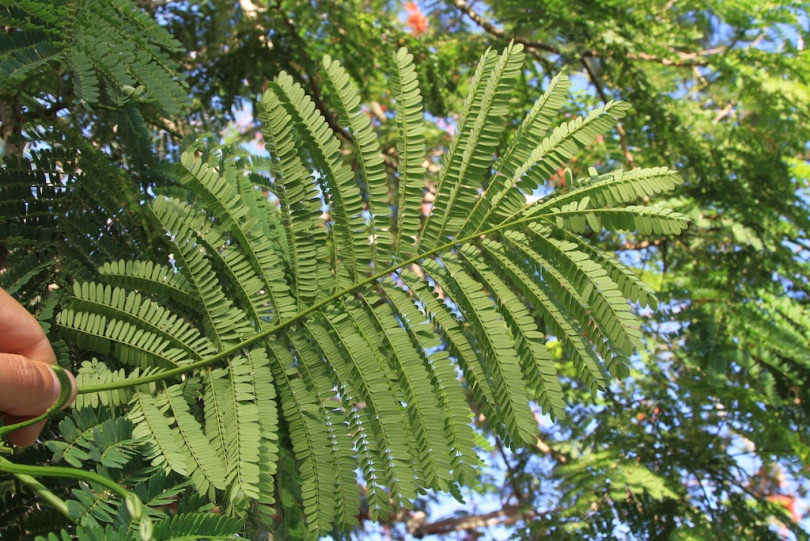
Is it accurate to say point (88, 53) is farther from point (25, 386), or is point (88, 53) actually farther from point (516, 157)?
point (516, 157)

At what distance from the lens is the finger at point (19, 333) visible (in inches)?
43.9

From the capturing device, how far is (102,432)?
3.81 feet

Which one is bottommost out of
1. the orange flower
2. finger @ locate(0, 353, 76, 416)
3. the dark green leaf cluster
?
finger @ locate(0, 353, 76, 416)

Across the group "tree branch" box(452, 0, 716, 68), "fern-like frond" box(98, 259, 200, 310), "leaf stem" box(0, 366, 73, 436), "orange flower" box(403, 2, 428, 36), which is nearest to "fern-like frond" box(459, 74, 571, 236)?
"fern-like frond" box(98, 259, 200, 310)

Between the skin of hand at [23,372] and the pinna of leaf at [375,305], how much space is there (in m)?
0.12

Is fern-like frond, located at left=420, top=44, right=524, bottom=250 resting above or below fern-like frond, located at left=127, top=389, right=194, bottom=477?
above

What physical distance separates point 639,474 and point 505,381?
2491mm

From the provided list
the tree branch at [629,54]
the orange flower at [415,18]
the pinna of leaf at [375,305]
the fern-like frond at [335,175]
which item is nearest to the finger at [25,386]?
the pinna of leaf at [375,305]

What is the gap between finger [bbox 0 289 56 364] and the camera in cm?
111

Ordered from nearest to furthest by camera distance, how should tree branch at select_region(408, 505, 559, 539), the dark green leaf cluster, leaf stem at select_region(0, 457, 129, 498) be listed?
leaf stem at select_region(0, 457, 129, 498) < the dark green leaf cluster < tree branch at select_region(408, 505, 559, 539)

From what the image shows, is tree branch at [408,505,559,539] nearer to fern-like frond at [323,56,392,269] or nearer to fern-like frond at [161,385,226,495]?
fern-like frond at [323,56,392,269]

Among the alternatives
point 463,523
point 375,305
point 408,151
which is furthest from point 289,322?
point 463,523

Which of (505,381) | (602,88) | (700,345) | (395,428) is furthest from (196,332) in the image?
(602,88)

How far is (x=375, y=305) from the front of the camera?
4.69ft
